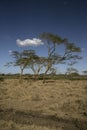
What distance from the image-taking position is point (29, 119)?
20.4 ft

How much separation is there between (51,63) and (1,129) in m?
24.1

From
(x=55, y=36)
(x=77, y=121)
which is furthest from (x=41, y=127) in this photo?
(x=55, y=36)

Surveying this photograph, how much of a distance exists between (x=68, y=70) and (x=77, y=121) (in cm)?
4542

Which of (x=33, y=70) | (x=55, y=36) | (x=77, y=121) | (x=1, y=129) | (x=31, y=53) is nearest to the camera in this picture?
(x=1, y=129)

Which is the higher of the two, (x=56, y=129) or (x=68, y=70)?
(x=68, y=70)

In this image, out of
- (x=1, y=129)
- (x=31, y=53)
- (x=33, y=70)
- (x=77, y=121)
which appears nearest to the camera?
(x=1, y=129)

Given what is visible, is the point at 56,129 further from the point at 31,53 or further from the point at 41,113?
the point at 31,53

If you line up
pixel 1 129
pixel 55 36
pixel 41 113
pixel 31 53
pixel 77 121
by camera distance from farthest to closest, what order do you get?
pixel 31 53 → pixel 55 36 → pixel 41 113 → pixel 77 121 → pixel 1 129

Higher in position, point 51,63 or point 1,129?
point 51,63

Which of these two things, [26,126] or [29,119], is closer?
[26,126]

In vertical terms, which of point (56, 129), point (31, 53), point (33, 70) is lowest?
point (56, 129)

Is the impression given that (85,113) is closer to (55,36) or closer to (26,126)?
(26,126)

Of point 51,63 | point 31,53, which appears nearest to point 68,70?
point 31,53

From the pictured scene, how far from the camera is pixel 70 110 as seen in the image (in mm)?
7965
